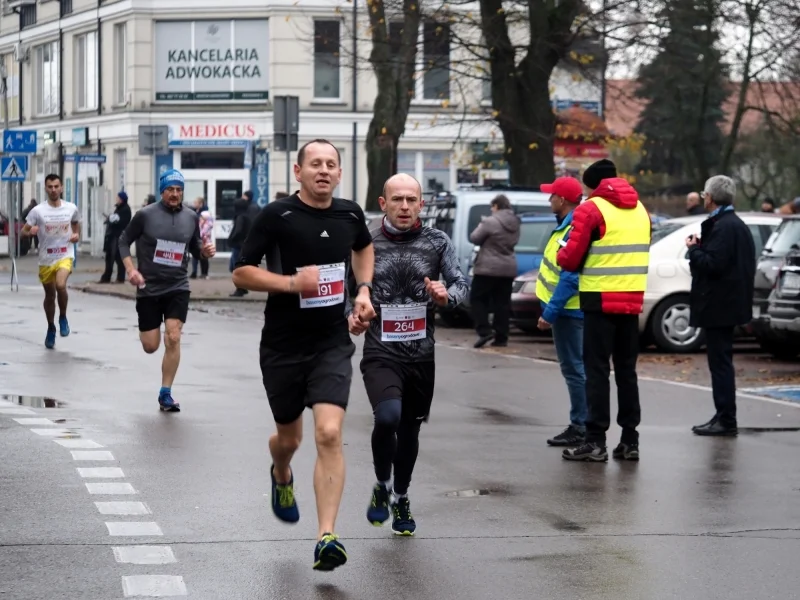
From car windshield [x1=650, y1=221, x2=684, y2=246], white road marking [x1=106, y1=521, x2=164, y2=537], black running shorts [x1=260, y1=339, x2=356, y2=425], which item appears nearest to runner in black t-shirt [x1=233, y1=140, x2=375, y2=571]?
black running shorts [x1=260, y1=339, x2=356, y2=425]

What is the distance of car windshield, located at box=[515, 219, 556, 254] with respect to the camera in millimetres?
22359

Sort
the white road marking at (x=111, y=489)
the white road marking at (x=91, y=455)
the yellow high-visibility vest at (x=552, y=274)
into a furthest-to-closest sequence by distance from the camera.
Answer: the yellow high-visibility vest at (x=552, y=274) < the white road marking at (x=91, y=455) < the white road marking at (x=111, y=489)

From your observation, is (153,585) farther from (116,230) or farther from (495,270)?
(116,230)

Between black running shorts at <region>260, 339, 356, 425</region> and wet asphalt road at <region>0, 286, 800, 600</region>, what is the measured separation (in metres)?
0.67

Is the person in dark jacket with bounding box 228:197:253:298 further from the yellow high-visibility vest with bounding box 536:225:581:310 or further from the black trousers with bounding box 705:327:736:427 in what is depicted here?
the yellow high-visibility vest with bounding box 536:225:581:310

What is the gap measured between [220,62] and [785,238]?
103 ft

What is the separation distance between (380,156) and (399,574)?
88.1ft

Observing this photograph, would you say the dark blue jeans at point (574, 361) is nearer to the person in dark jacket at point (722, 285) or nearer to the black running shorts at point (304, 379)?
the person in dark jacket at point (722, 285)

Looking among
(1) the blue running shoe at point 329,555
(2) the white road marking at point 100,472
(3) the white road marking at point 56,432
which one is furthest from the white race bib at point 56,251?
(1) the blue running shoe at point 329,555

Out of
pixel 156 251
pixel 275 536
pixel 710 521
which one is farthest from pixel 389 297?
pixel 156 251

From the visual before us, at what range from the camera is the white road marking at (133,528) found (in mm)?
7852

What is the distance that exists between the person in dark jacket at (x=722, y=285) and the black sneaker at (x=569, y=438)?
123cm

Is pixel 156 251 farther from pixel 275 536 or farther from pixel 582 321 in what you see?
pixel 275 536

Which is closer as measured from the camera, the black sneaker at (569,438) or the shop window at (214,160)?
the black sneaker at (569,438)
